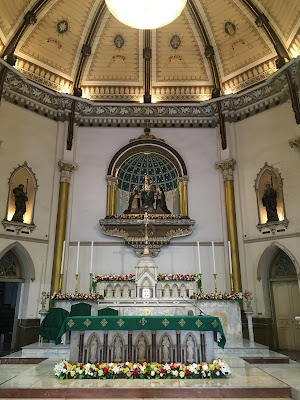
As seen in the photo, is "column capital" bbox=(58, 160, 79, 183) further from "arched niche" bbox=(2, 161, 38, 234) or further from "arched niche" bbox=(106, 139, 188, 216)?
"arched niche" bbox=(106, 139, 188, 216)

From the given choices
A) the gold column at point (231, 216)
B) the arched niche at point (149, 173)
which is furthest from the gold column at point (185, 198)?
the gold column at point (231, 216)

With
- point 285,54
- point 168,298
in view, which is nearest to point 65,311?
point 168,298

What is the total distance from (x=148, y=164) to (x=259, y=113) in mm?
5345

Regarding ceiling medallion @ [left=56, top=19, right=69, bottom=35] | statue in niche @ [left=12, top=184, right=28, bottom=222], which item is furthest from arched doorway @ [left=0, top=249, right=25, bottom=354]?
ceiling medallion @ [left=56, top=19, right=69, bottom=35]

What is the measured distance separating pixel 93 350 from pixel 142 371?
1.11 metres

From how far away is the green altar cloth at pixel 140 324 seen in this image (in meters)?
6.21

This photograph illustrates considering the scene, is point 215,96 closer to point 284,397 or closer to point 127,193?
point 127,193

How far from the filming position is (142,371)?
5824 mm

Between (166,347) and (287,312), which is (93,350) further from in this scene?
(287,312)

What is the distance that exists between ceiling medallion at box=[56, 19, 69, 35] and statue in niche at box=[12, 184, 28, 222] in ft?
23.5

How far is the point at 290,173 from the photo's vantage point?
38.9 feet

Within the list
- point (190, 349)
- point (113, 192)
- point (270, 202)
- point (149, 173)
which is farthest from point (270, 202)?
point (190, 349)

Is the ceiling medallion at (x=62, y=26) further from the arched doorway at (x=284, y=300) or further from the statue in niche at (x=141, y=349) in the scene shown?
the statue in niche at (x=141, y=349)

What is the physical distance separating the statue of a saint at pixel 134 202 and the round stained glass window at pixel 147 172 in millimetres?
1111
